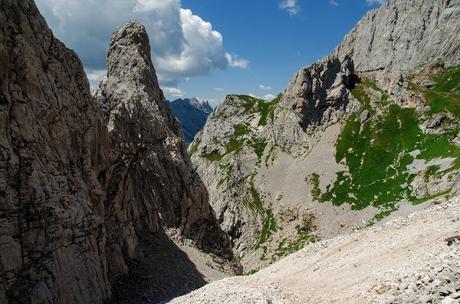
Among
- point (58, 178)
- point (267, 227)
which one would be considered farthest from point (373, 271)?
A: point (267, 227)

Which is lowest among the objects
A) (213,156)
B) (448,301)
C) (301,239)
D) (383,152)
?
Result: (301,239)

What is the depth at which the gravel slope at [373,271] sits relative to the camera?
1962cm

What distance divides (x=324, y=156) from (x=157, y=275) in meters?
83.5

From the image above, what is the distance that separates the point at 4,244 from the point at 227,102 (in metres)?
134

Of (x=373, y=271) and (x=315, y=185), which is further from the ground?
(x=315, y=185)

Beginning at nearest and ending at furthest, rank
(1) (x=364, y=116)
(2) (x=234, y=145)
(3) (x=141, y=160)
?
(3) (x=141, y=160), (1) (x=364, y=116), (2) (x=234, y=145)

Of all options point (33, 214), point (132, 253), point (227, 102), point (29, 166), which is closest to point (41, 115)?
point (29, 166)

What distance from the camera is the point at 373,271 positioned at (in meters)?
24.9

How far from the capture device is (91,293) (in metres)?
36.2

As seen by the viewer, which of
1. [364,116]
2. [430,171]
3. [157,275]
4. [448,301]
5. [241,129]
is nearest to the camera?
[448,301]

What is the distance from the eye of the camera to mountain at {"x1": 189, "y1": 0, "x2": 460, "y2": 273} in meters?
97.6

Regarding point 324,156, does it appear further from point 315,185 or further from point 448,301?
point 448,301

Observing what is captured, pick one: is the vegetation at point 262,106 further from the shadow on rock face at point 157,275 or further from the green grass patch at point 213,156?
the shadow on rock face at point 157,275

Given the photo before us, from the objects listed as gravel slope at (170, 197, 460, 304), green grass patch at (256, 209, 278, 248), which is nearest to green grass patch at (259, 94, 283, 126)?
green grass patch at (256, 209, 278, 248)
